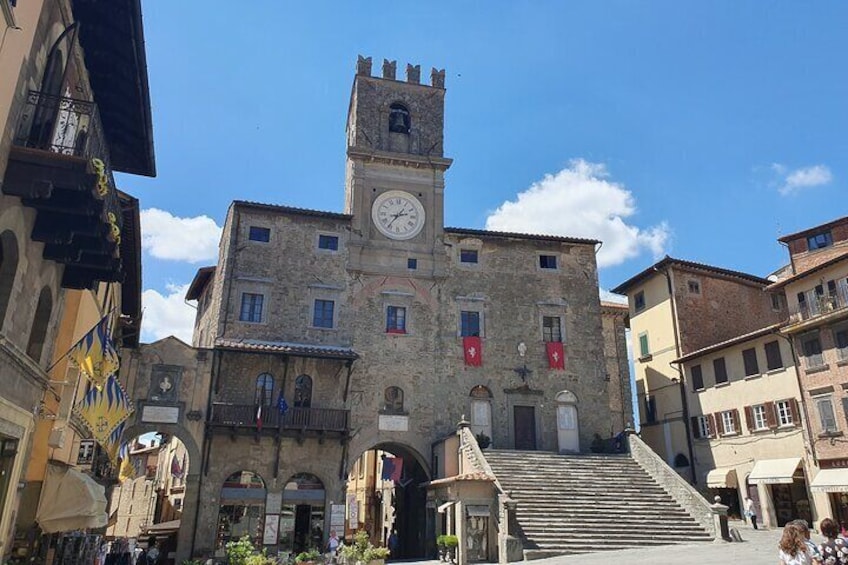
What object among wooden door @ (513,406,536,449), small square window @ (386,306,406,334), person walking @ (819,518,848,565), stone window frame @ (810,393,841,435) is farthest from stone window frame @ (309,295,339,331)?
person walking @ (819,518,848,565)

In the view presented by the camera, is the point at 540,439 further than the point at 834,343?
Yes

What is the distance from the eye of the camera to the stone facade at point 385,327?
2686 centimetres

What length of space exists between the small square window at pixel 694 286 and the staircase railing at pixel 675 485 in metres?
10.2

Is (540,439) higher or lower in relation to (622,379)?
lower

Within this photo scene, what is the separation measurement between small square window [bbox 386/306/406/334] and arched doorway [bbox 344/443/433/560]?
521 cm

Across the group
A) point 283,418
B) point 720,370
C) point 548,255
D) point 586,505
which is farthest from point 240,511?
point 720,370

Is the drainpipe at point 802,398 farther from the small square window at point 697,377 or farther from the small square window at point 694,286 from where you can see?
the small square window at point 694,286

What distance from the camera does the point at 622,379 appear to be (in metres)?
39.9

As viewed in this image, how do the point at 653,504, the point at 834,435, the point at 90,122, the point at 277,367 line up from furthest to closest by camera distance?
the point at 277,367 → the point at 834,435 → the point at 653,504 → the point at 90,122

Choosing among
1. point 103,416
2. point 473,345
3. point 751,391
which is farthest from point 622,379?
point 103,416

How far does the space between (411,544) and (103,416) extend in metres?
21.6

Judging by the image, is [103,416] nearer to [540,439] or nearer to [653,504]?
[653,504]

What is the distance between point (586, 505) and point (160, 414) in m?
16.7

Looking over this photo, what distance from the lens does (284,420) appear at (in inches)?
1042
